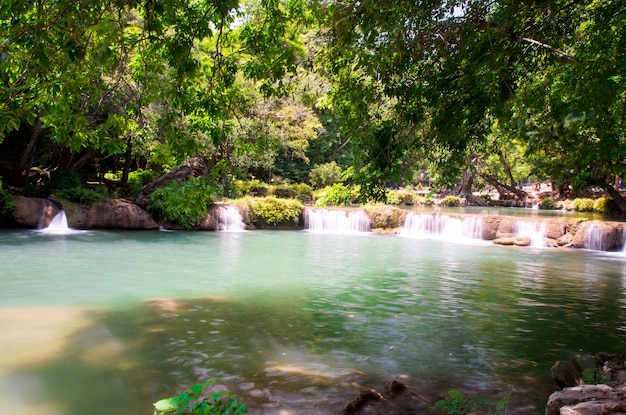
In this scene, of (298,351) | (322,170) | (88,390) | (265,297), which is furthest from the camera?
(322,170)

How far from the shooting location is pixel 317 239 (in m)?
18.7

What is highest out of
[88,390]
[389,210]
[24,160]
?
[24,160]

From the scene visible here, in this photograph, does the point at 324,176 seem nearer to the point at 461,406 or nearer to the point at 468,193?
the point at 468,193

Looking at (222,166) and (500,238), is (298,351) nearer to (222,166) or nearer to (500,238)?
(222,166)

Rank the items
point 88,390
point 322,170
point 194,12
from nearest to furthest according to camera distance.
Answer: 1. point 88,390
2. point 194,12
3. point 322,170

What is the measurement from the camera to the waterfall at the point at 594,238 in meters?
17.4

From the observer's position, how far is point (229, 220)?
21328mm

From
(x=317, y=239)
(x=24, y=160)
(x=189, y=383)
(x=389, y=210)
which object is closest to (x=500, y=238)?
(x=389, y=210)

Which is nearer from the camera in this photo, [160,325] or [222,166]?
[222,166]

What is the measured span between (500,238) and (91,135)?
16.9m

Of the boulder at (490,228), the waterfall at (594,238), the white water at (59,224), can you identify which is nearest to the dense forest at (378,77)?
the waterfall at (594,238)

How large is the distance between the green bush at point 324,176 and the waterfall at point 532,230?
15324 mm

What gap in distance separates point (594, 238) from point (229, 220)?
1456 centimetres

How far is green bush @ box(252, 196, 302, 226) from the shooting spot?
2181 cm
